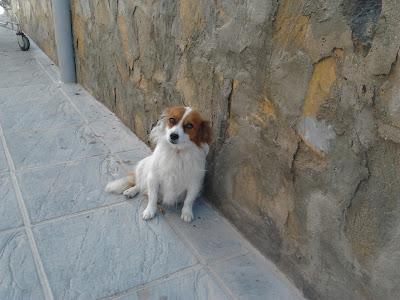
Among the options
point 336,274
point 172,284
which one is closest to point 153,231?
point 172,284

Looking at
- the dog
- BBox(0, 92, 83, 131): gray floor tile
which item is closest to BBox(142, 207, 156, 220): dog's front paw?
the dog

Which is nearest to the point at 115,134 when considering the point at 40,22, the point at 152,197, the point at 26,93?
the point at 152,197

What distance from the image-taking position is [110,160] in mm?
3562

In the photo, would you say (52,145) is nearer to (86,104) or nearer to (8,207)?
(8,207)

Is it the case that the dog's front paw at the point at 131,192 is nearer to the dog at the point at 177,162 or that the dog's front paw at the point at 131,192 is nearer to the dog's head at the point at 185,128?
the dog at the point at 177,162

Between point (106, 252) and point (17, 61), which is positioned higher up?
point (106, 252)

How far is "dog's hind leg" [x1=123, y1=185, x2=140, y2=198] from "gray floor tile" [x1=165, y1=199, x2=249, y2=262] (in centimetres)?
33

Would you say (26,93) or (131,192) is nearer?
(131,192)

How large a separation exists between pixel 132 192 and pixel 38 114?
2045mm

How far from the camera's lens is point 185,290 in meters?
2.21

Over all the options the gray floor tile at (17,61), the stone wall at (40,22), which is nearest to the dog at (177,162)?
the gray floor tile at (17,61)

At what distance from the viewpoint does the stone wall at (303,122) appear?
161 cm

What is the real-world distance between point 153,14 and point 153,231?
1.74 meters

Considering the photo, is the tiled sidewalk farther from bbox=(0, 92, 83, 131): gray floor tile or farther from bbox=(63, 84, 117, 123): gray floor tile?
bbox=(63, 84, 117, 123): gray floor tile
